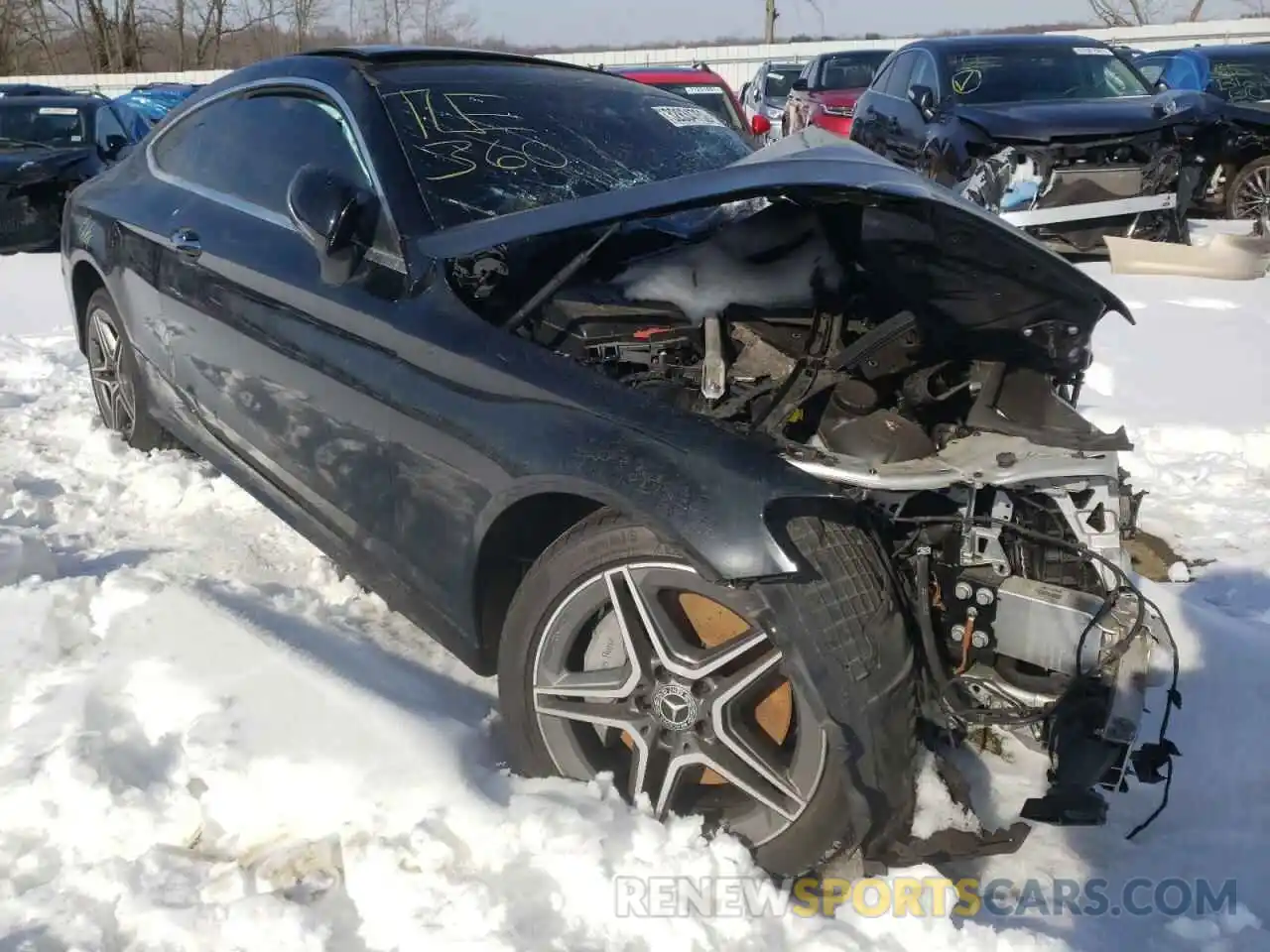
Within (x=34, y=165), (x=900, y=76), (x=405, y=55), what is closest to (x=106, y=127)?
(x=34, y=165)

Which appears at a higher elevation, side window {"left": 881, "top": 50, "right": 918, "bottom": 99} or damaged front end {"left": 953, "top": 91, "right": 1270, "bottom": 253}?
side window {"left": 881, "top": 50, "right": 918, "bottom": 99}

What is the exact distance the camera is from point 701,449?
2.08 m

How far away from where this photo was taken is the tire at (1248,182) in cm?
910

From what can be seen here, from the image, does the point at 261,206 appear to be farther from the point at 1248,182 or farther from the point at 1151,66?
the point at 1151,66

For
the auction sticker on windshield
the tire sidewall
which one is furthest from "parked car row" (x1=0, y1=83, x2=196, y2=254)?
the tire sidewall

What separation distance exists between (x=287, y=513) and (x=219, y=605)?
332 millimetres

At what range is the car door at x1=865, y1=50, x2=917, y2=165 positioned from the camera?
31.1 ft

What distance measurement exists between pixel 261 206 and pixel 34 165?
7337mm

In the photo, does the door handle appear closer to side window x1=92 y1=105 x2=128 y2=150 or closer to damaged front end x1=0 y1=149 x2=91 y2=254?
damaged front end x1=0 y1=149 x2=91 y2=254

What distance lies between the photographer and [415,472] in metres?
2.57

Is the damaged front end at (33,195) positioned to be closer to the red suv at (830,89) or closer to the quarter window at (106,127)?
the quarter window at (106,127)

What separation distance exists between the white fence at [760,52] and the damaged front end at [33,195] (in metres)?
18.9

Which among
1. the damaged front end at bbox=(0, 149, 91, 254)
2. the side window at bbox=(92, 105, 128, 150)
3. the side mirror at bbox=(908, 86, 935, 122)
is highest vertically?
the side mirror at bbox=(908, 86, 935, 122)

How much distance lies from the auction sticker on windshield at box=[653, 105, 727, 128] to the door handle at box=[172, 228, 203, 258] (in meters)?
1.56
